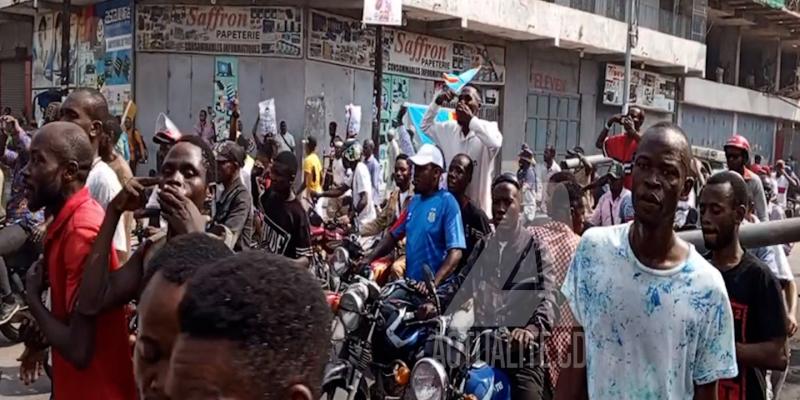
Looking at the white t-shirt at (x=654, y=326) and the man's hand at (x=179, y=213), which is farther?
the man's hand at (x=179, y=213)

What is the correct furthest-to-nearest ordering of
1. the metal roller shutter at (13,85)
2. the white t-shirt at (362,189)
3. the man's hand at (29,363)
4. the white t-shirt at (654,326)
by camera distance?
the metal roller shutter at (13,85)
the white t-shirt at (362,189)
the man's hand at (29,363)
the white t-shirt at (654,326)

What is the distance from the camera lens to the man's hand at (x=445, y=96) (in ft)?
23.8

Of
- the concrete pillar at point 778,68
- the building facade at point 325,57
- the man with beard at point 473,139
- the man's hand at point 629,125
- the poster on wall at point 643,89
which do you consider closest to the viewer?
the man with beard at point 473,139

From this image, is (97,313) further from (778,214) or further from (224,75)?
(224,75)

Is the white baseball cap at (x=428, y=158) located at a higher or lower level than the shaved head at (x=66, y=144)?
lower

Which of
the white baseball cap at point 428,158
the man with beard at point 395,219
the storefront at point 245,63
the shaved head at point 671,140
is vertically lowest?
the man with beard at point 395,219

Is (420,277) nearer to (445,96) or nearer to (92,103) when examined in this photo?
(92,103)

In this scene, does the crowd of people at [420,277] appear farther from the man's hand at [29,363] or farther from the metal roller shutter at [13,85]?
the metal roller shutter at [13,85]

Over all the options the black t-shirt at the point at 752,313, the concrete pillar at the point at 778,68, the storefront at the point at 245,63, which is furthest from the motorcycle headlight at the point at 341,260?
the concrete pillar at the point at 778,68

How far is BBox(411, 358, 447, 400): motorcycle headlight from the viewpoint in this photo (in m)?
3.92

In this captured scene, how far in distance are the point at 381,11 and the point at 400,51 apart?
5.82 meters

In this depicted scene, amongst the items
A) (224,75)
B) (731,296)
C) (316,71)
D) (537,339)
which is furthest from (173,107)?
(731,296)

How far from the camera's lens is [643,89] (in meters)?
27.9

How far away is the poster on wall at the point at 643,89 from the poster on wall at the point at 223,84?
12.9 m
